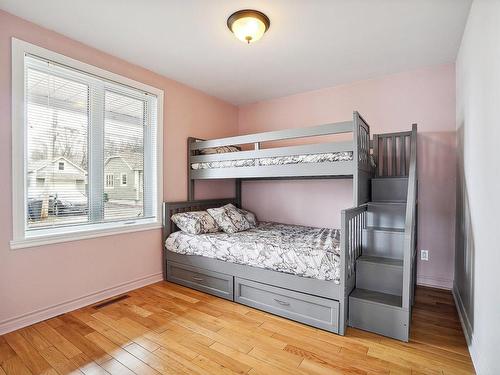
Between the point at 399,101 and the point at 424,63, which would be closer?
the point at 424,63

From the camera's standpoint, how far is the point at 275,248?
7.50 ft

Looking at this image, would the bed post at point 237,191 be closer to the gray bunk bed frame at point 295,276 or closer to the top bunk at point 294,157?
the top bunk at point 294,157

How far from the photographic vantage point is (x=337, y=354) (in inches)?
66.9

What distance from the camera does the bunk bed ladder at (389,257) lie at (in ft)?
6.08

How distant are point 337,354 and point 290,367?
349mm

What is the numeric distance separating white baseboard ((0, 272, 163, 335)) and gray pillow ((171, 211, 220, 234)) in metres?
0.68

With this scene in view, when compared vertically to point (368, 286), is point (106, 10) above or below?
above

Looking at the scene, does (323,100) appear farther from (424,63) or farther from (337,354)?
(337,354)

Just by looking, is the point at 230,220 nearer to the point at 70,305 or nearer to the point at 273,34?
the point at 70,305

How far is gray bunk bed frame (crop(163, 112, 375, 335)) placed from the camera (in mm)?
1986

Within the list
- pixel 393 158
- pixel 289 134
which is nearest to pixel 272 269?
pixel 289 134

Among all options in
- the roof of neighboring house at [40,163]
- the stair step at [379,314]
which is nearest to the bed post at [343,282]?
the stair step at [379,314]

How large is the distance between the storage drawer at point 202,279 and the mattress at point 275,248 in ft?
0.59

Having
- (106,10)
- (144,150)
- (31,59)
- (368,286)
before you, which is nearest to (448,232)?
(368,286)
